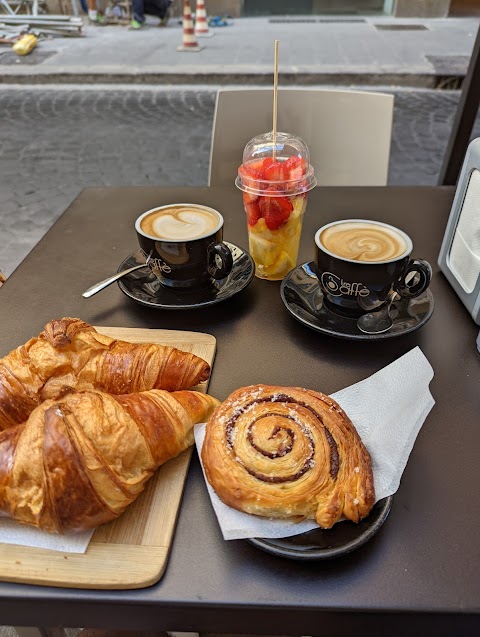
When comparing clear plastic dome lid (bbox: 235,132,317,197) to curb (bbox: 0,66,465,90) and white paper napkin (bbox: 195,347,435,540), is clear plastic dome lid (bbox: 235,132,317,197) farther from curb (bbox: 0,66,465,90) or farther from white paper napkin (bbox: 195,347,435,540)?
curb (bbox: 0,66,465,90)

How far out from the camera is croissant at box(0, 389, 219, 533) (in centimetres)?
65

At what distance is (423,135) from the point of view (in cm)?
463

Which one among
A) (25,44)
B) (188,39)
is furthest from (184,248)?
(25,44)

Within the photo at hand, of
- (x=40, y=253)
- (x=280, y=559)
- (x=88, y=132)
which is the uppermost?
(x=280, y=559)

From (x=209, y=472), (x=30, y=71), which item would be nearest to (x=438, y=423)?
(x=209, y=472)

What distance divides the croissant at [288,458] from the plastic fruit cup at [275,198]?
49 cm

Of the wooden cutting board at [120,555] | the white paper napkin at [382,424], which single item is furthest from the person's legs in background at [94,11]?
the wooden cutting board at [120,555]

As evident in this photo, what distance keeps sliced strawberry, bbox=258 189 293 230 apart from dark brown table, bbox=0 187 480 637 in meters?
0.15

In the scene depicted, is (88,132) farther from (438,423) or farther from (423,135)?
(438,423)

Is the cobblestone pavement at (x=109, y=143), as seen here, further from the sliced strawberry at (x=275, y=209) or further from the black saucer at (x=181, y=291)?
the sliced strawberry at (x=275, y=209)

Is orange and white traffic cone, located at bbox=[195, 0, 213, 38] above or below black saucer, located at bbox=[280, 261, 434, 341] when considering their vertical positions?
below

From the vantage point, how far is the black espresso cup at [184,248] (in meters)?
1.08

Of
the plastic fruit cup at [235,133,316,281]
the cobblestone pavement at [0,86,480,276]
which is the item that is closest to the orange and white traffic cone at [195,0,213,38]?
the cobblestone pavement at [0,86,480,276]

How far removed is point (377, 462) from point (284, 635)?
0.82 feet
